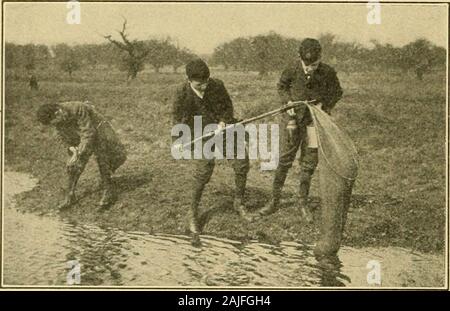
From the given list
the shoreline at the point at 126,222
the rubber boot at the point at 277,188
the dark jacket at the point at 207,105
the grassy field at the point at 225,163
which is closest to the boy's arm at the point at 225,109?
the dark jacket at the point at 207,105

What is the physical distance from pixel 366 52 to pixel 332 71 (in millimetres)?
471

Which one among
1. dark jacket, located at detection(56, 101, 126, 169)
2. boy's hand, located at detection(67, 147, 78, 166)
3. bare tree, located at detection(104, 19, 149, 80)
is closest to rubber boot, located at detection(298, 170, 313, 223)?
dark jacket, located at detection(56, 101, 126, 169)

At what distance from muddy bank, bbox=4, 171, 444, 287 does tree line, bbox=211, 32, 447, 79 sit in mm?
1753

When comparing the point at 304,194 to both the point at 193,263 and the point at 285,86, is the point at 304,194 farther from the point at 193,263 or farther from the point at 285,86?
the point at 193,263

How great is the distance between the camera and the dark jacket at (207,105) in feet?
20.9

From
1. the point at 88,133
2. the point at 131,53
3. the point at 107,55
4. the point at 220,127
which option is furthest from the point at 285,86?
the point at 88,133

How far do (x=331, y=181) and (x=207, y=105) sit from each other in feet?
4.44

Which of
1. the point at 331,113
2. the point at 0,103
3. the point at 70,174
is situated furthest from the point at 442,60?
the point at 0,103

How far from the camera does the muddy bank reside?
6.29m

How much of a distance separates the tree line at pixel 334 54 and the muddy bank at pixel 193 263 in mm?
1753

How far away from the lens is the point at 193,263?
6305 millimetres

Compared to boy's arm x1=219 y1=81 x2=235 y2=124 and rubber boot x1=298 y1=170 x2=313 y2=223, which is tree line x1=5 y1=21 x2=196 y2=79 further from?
rubber boot x1=298 y1=170 x2=313 y2=223

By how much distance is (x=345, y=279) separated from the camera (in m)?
6.34
